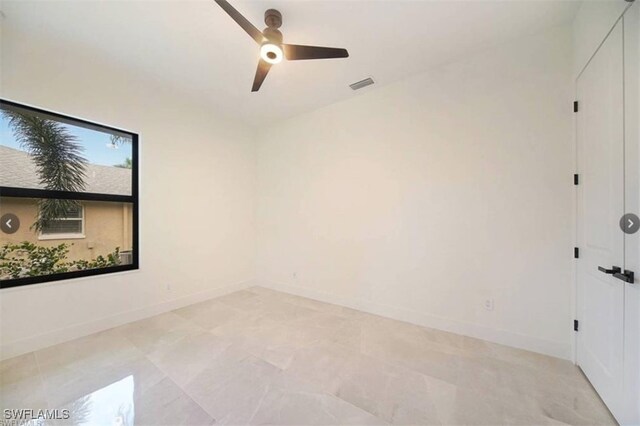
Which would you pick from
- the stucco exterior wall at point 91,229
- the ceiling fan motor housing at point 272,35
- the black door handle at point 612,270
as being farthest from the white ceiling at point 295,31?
the black door handle at point 612,270

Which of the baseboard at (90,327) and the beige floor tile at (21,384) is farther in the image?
the baseboard at (90,327)

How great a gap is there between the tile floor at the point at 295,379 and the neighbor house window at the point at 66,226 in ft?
3.77

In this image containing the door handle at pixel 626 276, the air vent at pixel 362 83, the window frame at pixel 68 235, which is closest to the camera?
the door handle at pixel 626 276

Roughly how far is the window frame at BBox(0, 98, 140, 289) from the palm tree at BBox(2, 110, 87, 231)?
64 millimetres

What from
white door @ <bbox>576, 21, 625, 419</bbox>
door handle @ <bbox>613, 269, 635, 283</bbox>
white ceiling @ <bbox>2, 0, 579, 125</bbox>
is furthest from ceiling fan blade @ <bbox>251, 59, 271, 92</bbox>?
door handle @ <bbox>613, 269, 635, 283</bbox>

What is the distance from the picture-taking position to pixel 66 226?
2674mm

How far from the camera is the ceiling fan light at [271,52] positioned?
198cm

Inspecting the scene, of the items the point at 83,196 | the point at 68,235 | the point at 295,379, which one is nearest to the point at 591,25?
the point at 295,379

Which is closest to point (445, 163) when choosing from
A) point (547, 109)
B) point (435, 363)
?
point (547, 109)

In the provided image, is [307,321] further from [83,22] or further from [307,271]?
[83,22]

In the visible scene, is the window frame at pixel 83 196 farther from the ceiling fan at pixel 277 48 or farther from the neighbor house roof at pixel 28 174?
the ceiling fan at pixel 277 48

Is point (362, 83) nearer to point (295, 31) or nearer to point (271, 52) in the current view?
point (295, 31)

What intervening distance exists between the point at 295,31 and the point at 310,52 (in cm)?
47

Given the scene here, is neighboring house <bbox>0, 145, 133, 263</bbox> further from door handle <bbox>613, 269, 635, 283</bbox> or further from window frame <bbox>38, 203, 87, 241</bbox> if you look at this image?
door handle <bbox>613, 269, 635, 283</bbox>
